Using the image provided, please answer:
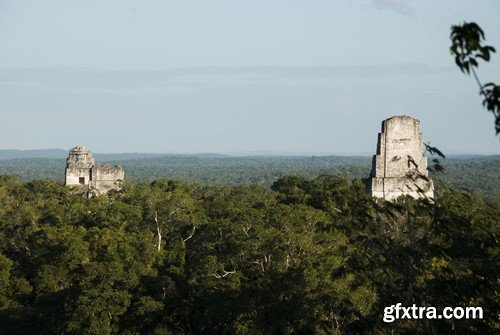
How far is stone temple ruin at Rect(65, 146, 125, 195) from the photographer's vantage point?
44.9 m

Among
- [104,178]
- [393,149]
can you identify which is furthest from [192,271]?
[104,178]

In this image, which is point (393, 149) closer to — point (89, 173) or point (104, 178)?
point (104, 178)

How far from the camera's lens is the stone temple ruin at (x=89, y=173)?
44875mm

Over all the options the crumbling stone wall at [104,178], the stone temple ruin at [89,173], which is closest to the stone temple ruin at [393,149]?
the stone temple ruin at [89,173]

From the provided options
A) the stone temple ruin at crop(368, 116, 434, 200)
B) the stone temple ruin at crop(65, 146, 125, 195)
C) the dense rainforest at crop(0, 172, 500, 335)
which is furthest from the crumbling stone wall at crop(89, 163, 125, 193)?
the stone temple ruin at crop(368, 116, 434, 200)

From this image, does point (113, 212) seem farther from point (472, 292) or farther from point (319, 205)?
point (472, 292)

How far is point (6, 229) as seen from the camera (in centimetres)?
3338

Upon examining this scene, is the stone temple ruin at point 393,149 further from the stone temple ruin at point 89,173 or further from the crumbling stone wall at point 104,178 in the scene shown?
the crumbling stone wall at point 104,178

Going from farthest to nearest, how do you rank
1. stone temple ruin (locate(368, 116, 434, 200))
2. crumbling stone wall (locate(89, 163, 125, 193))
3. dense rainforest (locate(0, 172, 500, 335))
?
1. crumbling stone wall (locate(89, 163, 125, 193))
2. stone temple ruin (locate(368, 116, 434, 200))
3. dense rainforest (locate(0, 172, 500, 335))

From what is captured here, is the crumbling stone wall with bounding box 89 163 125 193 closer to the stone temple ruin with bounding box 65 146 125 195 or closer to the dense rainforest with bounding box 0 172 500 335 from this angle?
the stone temple ruin with bounding box 65 146 125 195

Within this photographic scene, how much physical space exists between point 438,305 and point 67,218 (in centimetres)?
2420

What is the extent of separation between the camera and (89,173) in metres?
45.9

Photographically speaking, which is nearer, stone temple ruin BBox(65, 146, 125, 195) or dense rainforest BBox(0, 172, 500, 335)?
dense rainforest BBox(0, 172, 500, 335)

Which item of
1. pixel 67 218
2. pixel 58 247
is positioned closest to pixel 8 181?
pixel 67 218
